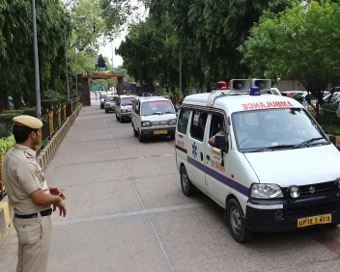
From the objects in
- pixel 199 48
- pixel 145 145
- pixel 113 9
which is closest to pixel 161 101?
pixel 145 145

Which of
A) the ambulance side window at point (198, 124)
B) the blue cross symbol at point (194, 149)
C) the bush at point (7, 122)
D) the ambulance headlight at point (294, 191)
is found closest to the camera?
the ambulance headlight at point (294, 191)

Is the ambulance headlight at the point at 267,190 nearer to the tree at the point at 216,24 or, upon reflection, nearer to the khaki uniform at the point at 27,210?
the khaki uniform at the point at 27,210

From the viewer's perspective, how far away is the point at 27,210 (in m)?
3.51

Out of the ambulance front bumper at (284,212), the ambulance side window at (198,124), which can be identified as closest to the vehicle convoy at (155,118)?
the ambulance side window at (198,124)

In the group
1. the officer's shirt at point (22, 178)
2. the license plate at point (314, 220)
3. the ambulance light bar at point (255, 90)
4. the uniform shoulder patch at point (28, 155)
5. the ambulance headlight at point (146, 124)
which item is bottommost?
the license plate at point (314, 220)

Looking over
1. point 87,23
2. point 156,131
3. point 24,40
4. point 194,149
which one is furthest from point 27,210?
point 87,23

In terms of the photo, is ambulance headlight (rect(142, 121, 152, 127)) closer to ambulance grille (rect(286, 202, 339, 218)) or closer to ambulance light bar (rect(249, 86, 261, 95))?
ambulance light bar (rect(249, 86, 261, 95))

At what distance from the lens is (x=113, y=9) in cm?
3172

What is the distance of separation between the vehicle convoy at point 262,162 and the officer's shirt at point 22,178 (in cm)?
254

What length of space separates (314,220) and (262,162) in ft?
3.05

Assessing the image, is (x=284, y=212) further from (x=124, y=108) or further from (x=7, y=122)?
(x=124, y=108)

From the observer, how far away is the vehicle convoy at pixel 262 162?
472 centimetres

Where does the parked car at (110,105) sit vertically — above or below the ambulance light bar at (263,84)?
below

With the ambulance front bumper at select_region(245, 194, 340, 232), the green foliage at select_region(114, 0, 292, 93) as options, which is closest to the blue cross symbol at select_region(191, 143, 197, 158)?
the ambulance front bumper at select_region(245, 194, 340, 232)
